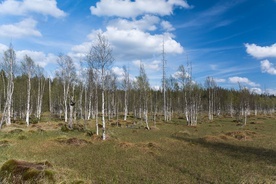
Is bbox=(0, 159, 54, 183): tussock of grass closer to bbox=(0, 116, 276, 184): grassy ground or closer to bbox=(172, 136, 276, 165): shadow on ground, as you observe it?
bbox=(0, 116, 276, 184): grassy ground

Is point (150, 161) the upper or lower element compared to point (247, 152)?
upper

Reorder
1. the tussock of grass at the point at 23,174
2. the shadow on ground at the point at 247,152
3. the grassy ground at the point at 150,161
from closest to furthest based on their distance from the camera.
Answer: the tussock of grass at the point at 23,174 → the grassy ground at the point at 150,161 → the shadow on ground at the point at 247,152

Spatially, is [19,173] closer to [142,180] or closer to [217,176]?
[142,180]

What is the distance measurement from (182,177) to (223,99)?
110 m

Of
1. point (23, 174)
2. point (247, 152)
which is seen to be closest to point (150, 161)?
point (23, 174)

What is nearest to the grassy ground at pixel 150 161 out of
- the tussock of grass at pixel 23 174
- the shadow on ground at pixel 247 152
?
the shadow on ground at pixel 247 152

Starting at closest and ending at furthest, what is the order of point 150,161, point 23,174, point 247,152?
point 23,174 → point 150,161 → point 247,152

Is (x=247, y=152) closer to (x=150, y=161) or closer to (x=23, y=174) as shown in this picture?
(x=150, y=161)

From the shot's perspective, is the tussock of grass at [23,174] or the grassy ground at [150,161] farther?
the grassy ground at [150,161]

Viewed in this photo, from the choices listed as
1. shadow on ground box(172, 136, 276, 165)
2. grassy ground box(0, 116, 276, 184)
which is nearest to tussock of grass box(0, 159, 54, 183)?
grassy ground box(0, 116, 276, 184)

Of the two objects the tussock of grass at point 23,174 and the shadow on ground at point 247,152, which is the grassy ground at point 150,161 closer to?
the shadow on ground at point 247,152

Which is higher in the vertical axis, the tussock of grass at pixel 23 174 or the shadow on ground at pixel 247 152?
the tussock of grass at pixel 23 174

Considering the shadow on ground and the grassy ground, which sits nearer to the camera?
the grassy ground

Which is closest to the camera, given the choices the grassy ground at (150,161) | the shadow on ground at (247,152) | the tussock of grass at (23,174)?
the tussock of grass at (23,174)
